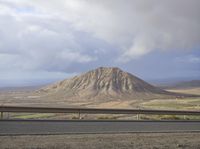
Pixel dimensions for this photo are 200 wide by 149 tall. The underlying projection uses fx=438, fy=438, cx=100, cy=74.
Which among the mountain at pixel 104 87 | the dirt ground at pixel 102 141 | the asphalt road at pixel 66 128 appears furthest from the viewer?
the mountain at pixel 104 87

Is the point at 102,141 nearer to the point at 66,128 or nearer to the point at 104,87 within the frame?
the point at 66,128

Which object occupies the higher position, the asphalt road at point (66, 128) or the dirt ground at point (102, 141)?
the asphalt road at point (66, 128)

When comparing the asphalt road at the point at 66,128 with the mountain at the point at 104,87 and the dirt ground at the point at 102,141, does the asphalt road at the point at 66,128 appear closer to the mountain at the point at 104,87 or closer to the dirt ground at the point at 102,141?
the dirt ground at the point at 102,141

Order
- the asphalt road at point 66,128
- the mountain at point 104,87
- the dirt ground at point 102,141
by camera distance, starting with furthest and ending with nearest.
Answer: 1. the mountain at point 104,87
2. the asphalt road at point 66,128
3. the dirt ground at point 102,141

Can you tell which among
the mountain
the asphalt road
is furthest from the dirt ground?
the mountain

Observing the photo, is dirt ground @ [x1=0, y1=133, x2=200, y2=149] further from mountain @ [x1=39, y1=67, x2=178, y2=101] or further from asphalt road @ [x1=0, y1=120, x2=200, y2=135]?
mountain @ [x1=39, y1=67, x2=178, y2=101]

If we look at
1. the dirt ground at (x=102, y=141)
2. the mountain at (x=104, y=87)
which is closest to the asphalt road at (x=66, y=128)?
the dirt ground at (x=102, y=141)
